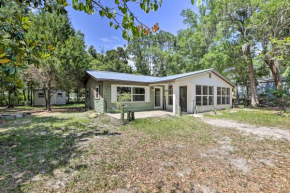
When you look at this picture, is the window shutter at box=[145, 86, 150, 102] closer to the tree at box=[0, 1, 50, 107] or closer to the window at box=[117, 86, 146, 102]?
the window at box=[117, 86, 146, 102]

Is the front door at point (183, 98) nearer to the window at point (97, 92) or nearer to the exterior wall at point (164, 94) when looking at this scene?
the exterior wall at point (164, 94)

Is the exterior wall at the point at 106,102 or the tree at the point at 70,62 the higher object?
the tree at the point at 70,62

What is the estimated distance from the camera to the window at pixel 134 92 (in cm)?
1099

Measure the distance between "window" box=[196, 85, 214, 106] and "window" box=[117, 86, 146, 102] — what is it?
4.32 metres

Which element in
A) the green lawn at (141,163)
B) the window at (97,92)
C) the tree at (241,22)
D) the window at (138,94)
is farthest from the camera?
the tree at (241,22)

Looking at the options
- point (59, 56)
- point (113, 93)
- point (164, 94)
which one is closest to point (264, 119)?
point (164, 94)

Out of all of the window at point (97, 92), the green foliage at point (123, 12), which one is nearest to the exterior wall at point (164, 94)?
the window at point (97, 92)

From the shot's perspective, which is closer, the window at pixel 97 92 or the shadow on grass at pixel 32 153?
Answer: the shadow on grass at pixel 32 153

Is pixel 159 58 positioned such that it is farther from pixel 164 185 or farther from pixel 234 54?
pixel 164 185

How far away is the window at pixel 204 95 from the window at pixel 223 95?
1.14 m

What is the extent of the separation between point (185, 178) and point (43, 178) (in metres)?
2.67

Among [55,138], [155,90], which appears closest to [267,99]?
[155,90]

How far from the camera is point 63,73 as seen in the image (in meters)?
10.9

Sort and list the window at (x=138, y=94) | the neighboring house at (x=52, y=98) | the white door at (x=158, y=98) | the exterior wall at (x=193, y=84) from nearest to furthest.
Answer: the exterior wall at (x=193, y=84)
the window at (x=138, y=94)
the white door at (x=158, y=98)
the neighboring house at (x=52, y=98)
